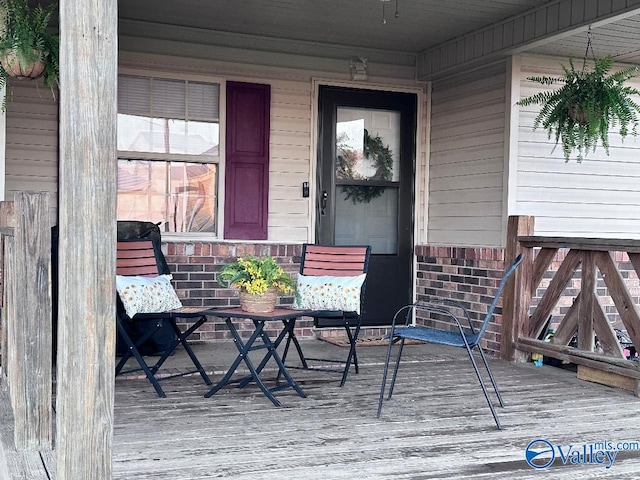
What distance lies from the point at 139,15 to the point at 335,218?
90.8 inches

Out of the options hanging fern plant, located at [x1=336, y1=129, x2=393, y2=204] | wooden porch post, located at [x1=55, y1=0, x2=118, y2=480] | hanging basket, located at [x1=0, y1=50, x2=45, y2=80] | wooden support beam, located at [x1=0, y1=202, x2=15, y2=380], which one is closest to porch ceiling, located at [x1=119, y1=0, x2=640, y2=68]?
hanging fern plant, located at [x1=336, y1=129, x2=393, y2=204]

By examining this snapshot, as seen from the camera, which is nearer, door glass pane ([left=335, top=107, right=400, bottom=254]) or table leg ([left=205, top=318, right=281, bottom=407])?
table leg ([left=205, top=318, right=281, bottom=407])

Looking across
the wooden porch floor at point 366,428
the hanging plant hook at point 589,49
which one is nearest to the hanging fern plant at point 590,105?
the hanging plant hook at point 589,49

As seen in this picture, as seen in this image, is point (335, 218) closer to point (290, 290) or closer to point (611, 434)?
point (290, 290)

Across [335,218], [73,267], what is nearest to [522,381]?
[335,218]

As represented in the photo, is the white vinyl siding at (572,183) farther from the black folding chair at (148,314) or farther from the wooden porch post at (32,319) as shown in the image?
the wooden porch post at (32,319)

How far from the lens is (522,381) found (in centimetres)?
485

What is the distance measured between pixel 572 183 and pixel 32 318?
4.61 metres

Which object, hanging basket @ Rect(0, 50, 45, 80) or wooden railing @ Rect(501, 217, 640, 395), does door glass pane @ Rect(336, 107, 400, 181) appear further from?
hanging basket @ Rect(0, 50, 45, 80)

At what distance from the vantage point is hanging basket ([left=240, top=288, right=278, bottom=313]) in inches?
162

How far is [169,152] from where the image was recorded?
19.8ft

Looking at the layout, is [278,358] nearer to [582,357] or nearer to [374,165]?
[582,357]

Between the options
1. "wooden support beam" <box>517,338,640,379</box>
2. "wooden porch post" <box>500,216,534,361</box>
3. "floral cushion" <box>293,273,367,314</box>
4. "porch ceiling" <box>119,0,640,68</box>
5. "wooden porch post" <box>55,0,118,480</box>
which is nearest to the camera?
"wooden porch post" <box>55,0,118,480</box>

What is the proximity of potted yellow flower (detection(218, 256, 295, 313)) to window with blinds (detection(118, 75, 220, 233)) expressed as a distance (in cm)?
207
